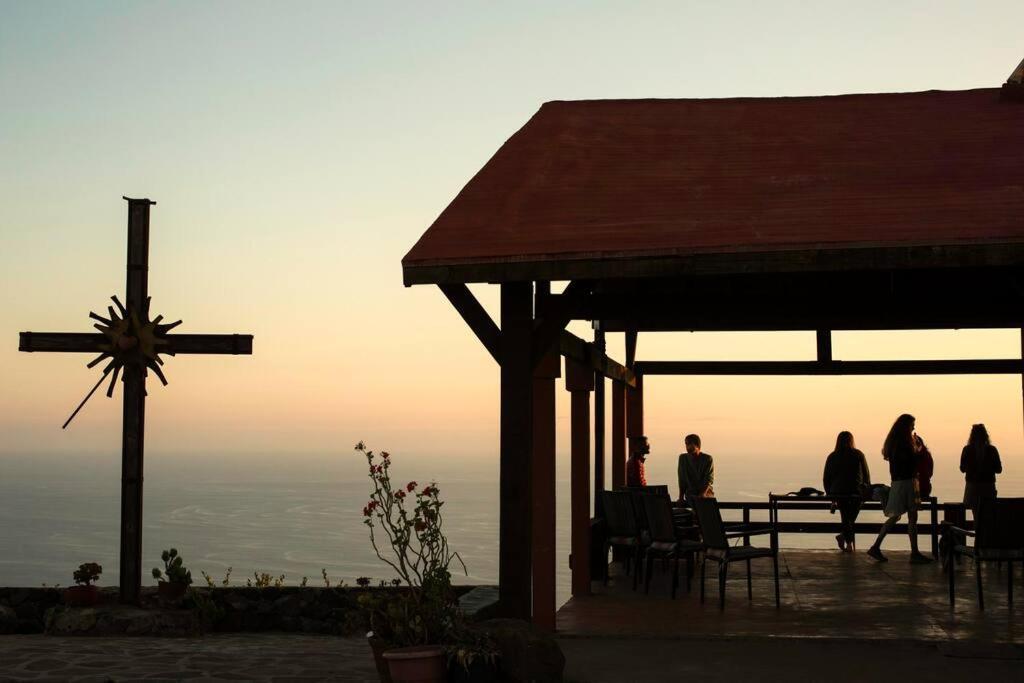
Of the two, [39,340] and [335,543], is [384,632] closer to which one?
[39,340]

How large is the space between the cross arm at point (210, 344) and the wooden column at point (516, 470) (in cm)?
397

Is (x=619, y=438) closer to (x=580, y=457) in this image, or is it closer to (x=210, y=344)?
(x=580, y=457)

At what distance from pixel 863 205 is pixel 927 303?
1.07 metres

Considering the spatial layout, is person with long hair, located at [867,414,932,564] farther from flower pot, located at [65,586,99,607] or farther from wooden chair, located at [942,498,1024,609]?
flower pot, located at [65,586,99,607]

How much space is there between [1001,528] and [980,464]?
10.5 ft

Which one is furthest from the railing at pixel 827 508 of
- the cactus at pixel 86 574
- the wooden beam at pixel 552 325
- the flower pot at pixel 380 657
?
the flower pot at pixel 380 657

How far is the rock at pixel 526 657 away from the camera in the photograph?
6691 millimetres

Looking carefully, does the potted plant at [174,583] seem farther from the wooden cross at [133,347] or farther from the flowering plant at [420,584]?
the flowering plant at [420,584]

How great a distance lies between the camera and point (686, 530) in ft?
38.9

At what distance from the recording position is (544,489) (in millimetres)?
8508

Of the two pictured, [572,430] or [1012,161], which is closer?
[1012,161]

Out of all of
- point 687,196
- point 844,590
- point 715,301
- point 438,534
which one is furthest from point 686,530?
point 438,534

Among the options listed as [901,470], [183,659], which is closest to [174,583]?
[183,659]

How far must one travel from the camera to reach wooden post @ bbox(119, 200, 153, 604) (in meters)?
10.8
